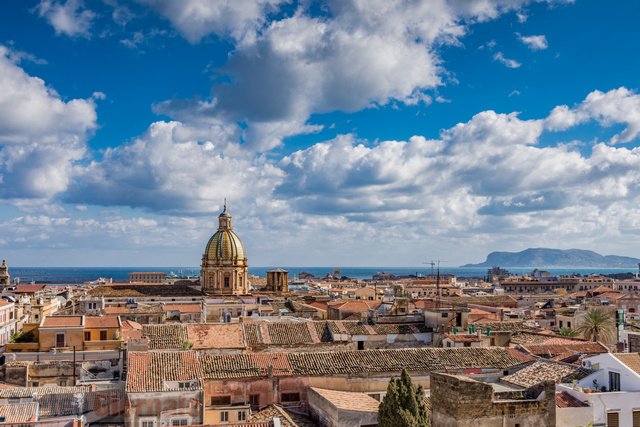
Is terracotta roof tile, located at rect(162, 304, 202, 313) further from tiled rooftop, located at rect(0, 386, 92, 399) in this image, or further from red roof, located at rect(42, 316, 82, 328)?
tiled rooftop, located at rect(0, 386, 92, 399)

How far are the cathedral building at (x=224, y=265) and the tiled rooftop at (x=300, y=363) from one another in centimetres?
5251

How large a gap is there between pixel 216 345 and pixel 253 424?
16506mm

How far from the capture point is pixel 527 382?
26.2m

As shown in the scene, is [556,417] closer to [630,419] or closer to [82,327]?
[630,419]

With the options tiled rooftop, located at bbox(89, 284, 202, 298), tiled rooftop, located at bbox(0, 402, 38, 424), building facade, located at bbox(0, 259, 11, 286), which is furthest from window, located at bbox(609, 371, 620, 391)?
building facade, located at bbox(0, 259, 11, 286)

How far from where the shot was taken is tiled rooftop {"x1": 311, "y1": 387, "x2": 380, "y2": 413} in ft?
79.6

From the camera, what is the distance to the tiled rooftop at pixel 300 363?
26.2 m

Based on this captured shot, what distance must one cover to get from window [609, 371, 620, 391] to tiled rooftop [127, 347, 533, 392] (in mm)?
7537

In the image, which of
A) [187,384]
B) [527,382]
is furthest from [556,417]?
[187,384]

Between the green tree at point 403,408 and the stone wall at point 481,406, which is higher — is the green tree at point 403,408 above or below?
below

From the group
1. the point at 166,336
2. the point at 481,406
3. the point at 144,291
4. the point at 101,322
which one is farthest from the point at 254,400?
the point at 144,291

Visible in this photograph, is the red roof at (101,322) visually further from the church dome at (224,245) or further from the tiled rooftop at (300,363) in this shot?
the church dome at (224,245)

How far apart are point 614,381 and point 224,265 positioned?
63170 mm

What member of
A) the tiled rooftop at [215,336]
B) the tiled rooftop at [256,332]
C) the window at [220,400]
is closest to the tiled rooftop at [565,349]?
the tiled rooftop at [256,332]
